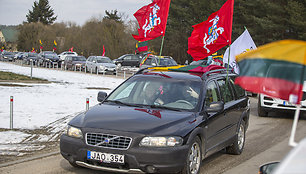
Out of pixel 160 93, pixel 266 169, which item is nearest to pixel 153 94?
pixel 160 93

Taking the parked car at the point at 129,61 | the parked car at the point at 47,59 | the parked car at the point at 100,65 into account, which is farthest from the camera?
the parked car at the point at 47,59

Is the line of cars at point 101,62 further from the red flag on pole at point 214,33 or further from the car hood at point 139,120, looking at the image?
the car hood at point 139,120

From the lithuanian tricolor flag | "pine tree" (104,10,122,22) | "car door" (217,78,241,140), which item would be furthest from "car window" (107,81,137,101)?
"pine tree" (104,10,122,22)

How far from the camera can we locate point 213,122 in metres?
7.38

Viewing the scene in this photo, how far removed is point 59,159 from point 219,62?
22543mm

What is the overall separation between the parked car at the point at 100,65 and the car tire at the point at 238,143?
32001 mm

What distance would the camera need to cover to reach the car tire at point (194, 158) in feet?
20.7

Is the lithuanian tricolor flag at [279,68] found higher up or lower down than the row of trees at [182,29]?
lower down

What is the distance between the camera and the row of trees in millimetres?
45062

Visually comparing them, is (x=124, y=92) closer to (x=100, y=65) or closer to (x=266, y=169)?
(x=266, y=169)

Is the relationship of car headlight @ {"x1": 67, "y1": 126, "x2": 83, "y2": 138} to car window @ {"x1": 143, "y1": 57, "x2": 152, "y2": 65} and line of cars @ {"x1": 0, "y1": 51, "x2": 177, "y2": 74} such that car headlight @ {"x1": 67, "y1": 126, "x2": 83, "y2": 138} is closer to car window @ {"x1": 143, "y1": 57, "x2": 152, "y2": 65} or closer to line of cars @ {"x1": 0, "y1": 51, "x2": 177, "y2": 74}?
line of cars @ {"x1": 0, "y1": 51, "x2": 177, "y2": 74}

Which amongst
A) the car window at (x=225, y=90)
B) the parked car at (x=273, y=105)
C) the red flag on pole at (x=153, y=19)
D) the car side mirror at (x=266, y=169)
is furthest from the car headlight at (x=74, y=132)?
the parked car at (x=273, y=105)

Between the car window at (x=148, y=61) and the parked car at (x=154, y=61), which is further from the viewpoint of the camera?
the car window at (x=148, y=61)

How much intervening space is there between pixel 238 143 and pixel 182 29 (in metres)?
57.3
